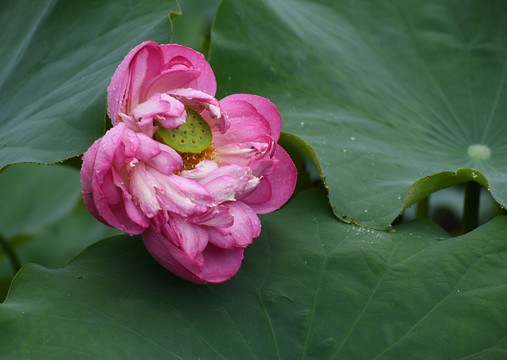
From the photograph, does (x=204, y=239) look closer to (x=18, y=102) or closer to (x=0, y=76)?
(x=18, y=102)

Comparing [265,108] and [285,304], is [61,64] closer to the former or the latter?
[265,108]

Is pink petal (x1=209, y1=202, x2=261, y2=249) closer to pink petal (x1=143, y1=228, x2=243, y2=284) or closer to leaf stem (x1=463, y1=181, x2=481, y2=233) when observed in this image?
pink petal (x1=143, y1=228, x2=243, y2=284)

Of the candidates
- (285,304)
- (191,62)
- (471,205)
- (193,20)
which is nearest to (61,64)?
(191,62)

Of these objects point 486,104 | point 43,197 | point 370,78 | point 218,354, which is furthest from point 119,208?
point 43,197

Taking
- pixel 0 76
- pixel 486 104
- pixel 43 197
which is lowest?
pixel 43 197

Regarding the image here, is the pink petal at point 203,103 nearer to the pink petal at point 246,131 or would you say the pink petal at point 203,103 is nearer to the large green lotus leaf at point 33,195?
the pink petal at point 246,131

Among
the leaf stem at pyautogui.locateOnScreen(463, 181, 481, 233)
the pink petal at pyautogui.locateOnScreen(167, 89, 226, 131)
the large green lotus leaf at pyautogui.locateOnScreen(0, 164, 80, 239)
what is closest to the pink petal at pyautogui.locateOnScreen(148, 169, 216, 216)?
the pink petal at pyautogui.locateOnScreen(167, 89, 226, 131)
